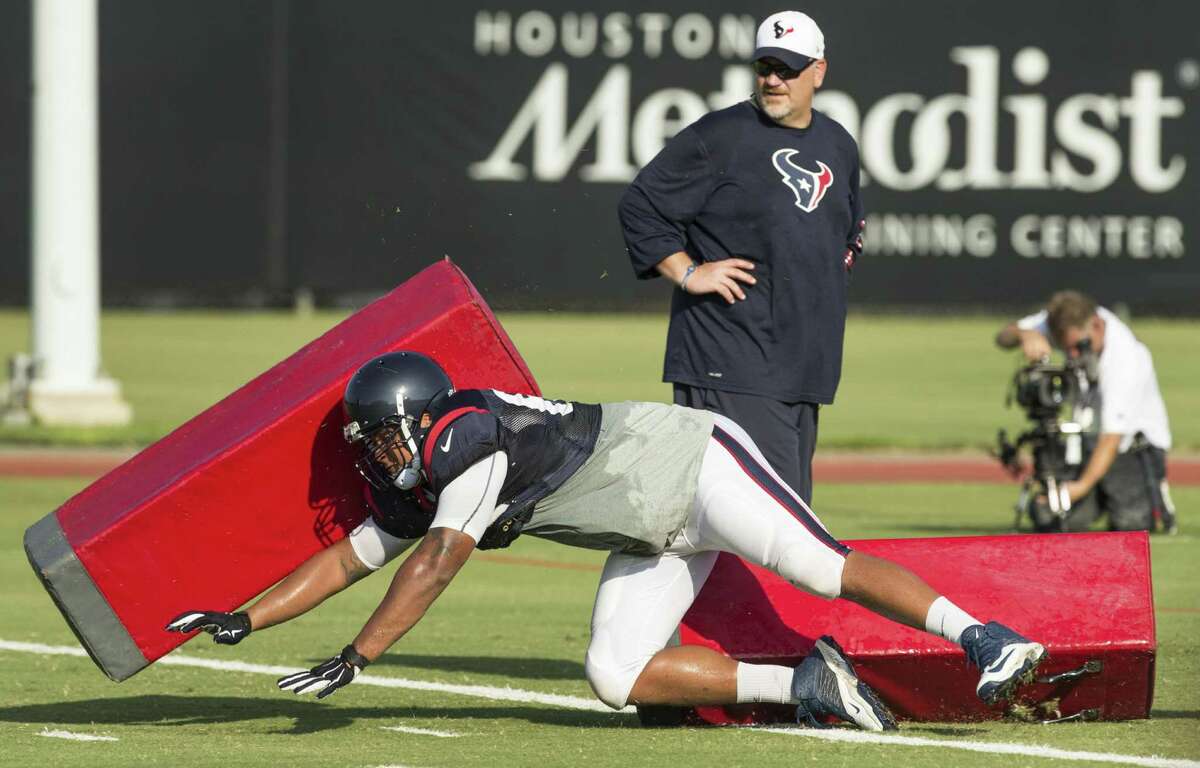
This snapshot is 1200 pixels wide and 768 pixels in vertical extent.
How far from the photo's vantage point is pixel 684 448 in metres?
5.59

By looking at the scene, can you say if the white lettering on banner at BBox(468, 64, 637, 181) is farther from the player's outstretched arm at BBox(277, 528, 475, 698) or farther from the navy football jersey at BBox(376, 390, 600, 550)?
the player's outstretched arm at BBox(277, 528, 475, 698)

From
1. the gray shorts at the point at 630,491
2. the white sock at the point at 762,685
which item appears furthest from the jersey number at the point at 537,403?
the white sock at the point at 762,685

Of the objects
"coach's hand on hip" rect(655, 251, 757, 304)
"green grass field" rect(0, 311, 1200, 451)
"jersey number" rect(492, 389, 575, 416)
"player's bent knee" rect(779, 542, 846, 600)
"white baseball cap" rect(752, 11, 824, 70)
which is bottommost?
"green grass field" rect(0, 311, 1200, 451)

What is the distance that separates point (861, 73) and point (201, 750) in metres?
18.3

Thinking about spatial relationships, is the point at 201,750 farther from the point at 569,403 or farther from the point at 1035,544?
the point at 1035,544

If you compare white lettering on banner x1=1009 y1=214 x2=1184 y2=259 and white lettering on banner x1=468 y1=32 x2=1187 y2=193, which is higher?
white lettering on banner x1=468 y1=32 x2=1187 y2=193

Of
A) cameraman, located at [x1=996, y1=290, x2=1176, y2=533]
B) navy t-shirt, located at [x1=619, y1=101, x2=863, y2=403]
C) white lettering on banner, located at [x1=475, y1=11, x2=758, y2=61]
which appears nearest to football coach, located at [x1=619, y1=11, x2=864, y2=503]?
navy t-shirt, located at [x1=619, y1=101, x2=863, y2=403]

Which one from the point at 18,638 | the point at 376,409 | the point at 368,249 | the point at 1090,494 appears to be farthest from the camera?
the point at 368,249

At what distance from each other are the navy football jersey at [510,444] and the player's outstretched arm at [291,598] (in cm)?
18

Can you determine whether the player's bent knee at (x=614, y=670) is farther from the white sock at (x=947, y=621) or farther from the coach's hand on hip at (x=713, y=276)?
the coach's hand on hip at (x=713, y=276)

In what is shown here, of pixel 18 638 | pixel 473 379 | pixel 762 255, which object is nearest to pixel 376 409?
pixel 473 379

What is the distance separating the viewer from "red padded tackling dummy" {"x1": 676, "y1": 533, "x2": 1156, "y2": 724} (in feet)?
Result: 19.2

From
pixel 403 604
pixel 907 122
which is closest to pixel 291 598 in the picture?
pixel 403 604

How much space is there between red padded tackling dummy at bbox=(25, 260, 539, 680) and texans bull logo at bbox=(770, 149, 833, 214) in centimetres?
100
